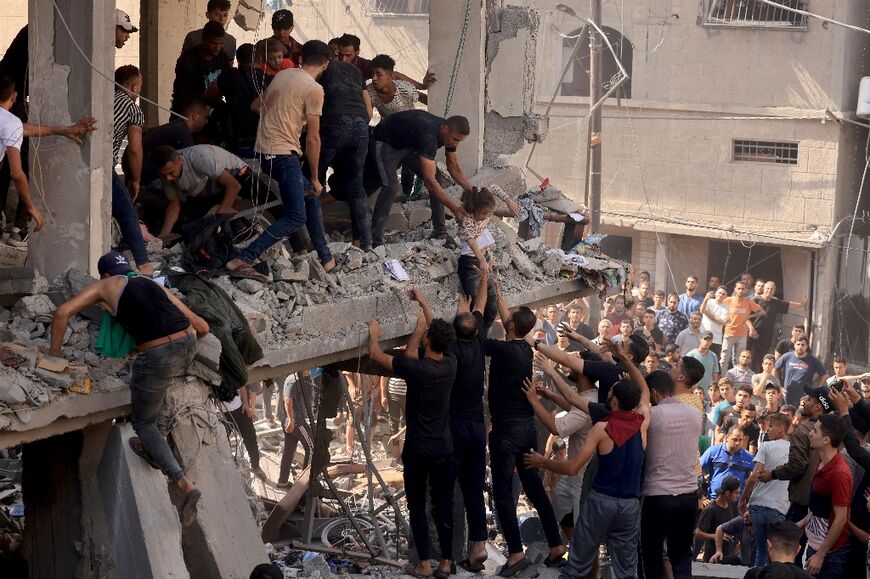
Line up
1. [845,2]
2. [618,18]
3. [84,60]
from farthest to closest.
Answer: [618,18] → [845,2] → [84,60]

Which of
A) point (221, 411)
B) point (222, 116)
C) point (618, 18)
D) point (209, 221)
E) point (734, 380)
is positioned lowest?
point (734, 380)

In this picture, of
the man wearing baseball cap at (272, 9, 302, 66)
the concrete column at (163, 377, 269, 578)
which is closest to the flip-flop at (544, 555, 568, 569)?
the concrete column at (163, 377, 269, 578)

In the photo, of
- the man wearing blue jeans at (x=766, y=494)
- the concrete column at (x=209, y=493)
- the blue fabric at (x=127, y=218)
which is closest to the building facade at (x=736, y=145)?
the man wearing blue jeans at (x=766, y=494)

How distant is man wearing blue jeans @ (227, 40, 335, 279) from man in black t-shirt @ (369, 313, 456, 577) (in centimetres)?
115

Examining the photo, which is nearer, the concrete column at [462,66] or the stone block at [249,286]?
the stone block at [249,286]

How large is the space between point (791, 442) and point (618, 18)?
16.6 metres

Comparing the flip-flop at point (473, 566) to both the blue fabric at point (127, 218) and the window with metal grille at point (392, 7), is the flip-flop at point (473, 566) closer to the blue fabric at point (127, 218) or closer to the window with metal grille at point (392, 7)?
the blue fabric at point (127, 218)

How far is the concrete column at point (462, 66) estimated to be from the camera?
14.2m

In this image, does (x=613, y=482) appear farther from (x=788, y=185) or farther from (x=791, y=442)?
(x=788, y=185)

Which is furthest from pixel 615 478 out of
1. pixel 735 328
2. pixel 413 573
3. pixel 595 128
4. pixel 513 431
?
pixel 595 128

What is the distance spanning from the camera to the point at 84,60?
8.99 meters

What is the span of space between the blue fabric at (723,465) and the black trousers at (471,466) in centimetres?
272

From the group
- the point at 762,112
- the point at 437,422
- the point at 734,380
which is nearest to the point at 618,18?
the point at 762,112

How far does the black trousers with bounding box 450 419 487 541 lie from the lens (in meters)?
10.5
